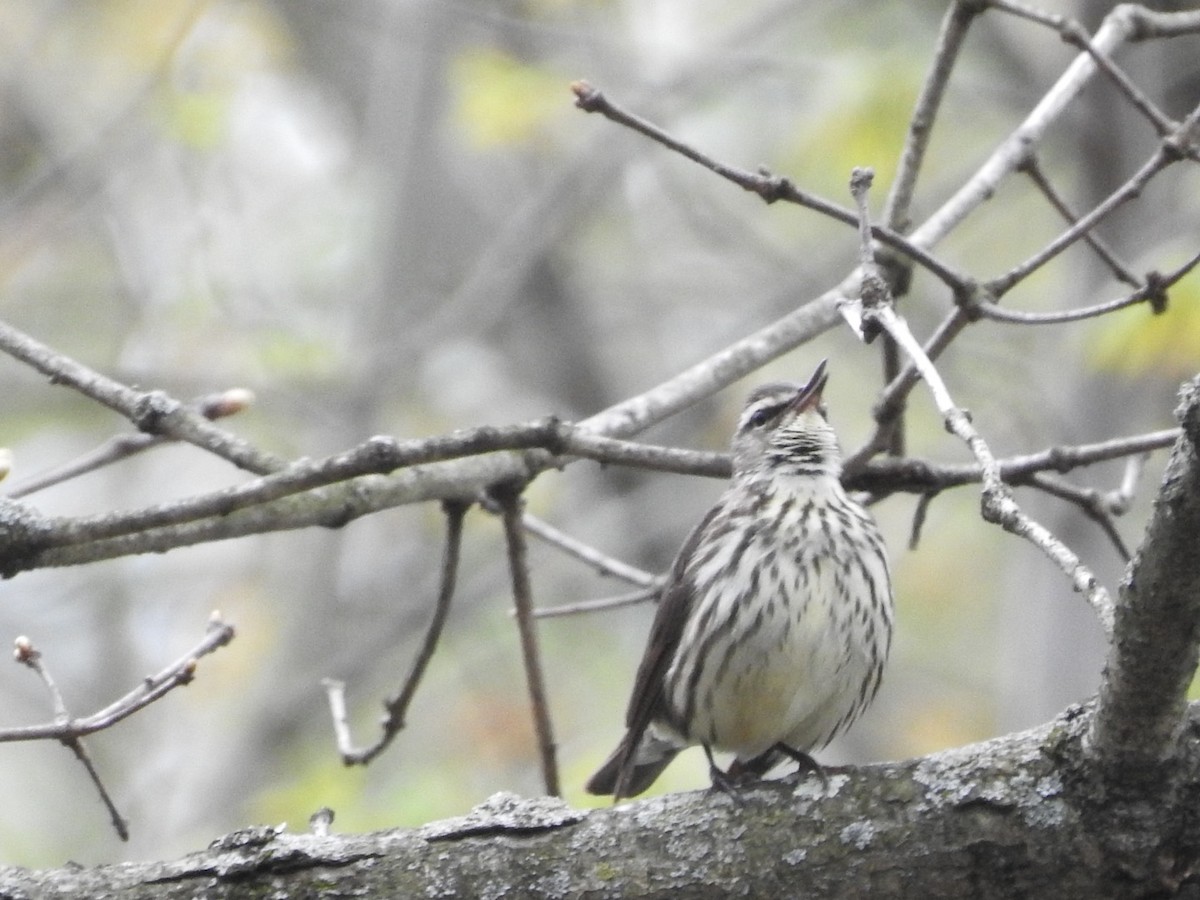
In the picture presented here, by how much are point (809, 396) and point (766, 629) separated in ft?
3.23

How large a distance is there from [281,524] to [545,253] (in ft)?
25.0

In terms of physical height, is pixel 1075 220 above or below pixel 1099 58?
below

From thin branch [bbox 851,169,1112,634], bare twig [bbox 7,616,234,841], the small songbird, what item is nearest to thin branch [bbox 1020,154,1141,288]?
the small songbird

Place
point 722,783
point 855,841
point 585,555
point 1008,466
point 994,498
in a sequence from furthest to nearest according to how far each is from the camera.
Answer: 1. point 585,555
2. point 1008,466
3. point 722,783
4. point 855,841
5. point 994,498

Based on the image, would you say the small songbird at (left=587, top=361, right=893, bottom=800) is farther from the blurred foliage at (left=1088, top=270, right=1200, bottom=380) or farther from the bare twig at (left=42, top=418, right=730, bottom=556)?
the blurred foliage at (left=1088, top=270, right=1200, bottom=380)

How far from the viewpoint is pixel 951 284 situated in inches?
166

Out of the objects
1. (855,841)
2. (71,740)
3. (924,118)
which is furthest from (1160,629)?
(924,118)

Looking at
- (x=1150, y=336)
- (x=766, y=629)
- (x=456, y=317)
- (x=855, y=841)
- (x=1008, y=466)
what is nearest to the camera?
(x=855, y=841)

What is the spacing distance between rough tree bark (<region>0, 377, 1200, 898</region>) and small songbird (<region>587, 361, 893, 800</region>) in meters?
1.00

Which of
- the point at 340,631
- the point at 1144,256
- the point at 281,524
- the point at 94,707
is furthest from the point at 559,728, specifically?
the point at 281,524

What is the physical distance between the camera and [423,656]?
464cm

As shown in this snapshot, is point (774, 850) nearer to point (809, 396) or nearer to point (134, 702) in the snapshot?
point (134, 702)

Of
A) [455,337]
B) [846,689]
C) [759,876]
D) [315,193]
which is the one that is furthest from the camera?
[315,193]

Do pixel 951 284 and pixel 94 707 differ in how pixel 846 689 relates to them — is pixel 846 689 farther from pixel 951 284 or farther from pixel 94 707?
pixel 94 707
